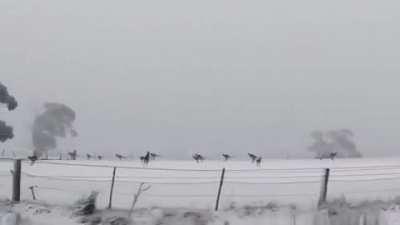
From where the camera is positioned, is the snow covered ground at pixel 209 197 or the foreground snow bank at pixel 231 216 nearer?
the foreground snow bank at pixel 231 216

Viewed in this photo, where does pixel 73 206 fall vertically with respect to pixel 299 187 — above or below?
below

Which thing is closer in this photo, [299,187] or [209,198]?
[209,198]

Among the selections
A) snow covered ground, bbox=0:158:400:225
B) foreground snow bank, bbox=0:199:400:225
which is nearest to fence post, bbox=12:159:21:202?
snow covered ground, bbox=0:158:400:225

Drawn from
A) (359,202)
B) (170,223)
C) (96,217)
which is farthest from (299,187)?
(96,217)

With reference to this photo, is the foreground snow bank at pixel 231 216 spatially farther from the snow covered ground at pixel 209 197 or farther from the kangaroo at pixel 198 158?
the kangaroo at pixel 198 158

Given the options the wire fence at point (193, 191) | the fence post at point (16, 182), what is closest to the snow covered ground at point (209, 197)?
the wire fence at point (193, 191)

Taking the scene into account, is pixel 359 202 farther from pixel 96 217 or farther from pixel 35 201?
pixel 35 201

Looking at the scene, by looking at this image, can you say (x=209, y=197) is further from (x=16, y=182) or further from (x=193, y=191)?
(x=16, y=182)

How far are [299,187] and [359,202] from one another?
2647 mm

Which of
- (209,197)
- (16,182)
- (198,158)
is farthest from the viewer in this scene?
(198,158)

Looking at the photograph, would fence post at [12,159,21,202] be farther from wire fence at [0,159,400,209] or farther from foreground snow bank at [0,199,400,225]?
foreground snow bank at [0,199,400,225]

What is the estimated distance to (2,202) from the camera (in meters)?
15.0

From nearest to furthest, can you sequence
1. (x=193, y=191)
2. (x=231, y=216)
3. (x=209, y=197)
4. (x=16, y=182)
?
(x=231, y=216) < (x=16, y=182) < (x=209, y=197) < (x=193, y=191)

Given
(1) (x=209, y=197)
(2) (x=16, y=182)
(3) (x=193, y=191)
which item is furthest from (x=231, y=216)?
(2) (x=16, y=182)
